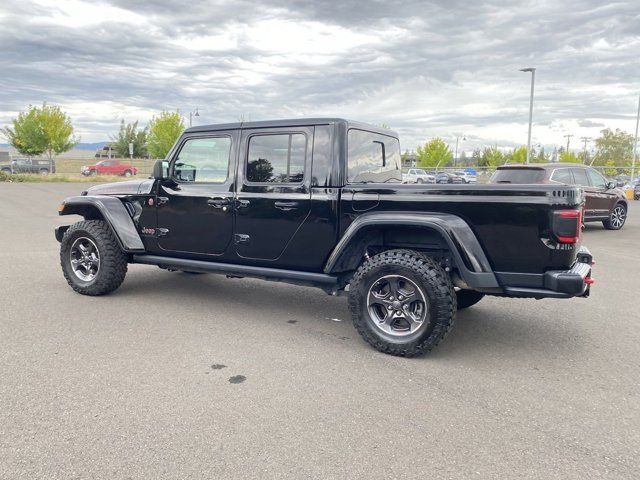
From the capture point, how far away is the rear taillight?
370cm

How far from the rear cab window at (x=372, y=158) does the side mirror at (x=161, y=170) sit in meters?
2.01

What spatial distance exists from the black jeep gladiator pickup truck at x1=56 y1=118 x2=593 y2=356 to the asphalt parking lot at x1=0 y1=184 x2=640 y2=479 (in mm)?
469

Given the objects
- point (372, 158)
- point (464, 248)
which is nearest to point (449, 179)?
point (372, 158)

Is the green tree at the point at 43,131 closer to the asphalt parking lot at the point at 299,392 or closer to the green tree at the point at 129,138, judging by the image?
the green tree at the point at 129,138

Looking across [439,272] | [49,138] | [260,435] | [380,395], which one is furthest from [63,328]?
[49,138]

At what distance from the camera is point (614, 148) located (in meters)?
79.5

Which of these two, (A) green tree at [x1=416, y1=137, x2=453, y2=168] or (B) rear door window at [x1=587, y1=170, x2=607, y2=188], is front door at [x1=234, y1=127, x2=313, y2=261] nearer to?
(B) rear door window at [x1=587, y1=170, x2=607, y2=188]

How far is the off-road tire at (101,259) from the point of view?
5.70 meters

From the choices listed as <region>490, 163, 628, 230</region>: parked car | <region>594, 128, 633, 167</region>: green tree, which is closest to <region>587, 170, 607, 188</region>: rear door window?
<region>490, 163, 628, 230</region>: parked car

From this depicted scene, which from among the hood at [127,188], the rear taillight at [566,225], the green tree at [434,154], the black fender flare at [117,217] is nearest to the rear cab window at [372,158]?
the rear taillight at [566,225]

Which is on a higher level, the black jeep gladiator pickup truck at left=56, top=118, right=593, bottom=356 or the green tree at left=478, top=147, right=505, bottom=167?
the green tree at left=478, top=147, right=505, bottom=167

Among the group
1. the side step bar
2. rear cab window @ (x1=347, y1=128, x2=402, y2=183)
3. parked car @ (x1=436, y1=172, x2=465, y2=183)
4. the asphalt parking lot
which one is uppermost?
parked car @ (x1=436, y1=172, x2=465, y2=183)

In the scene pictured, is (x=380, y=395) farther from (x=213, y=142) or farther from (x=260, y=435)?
(x=213, y=142)

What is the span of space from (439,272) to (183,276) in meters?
4.14
